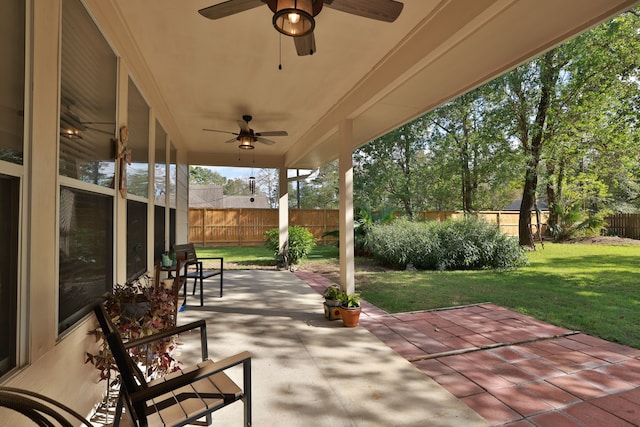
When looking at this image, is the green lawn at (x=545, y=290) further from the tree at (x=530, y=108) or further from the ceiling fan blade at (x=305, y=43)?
the ceiling fan blade at (x=305, y=43)

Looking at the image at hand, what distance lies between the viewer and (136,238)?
3133mm

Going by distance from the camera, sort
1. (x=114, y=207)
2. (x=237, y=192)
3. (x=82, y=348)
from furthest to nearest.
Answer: (x=237, y=192)
(x=114, y=207)
(x=82, y=348)

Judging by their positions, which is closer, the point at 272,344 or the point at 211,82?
the point at 272,344

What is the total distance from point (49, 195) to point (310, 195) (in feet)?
79.2

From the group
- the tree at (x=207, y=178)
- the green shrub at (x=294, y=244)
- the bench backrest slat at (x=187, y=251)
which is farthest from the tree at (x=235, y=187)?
the bench backrest slat at (x=187, y=251)

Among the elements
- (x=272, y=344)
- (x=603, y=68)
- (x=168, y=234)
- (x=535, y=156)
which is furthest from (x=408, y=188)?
(x=272, y=344)

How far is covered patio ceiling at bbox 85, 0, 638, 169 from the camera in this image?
2.28m

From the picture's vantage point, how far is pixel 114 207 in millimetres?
2434

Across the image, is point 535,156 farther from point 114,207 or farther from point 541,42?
point 114,207

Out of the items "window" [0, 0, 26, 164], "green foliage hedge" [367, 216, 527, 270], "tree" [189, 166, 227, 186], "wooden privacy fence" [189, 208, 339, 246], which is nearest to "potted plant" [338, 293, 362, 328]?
"window" [0, 0, 26, 164]

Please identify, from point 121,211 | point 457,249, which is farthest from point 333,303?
point 457,249

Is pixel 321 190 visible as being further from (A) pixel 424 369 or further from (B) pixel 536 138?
(A) pixel 424 369

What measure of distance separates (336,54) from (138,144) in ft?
6.90

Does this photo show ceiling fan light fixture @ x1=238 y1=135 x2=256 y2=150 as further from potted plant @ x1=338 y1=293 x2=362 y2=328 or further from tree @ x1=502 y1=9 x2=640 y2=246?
tree @ x1=502 y1=9 x2=640 y2=246
